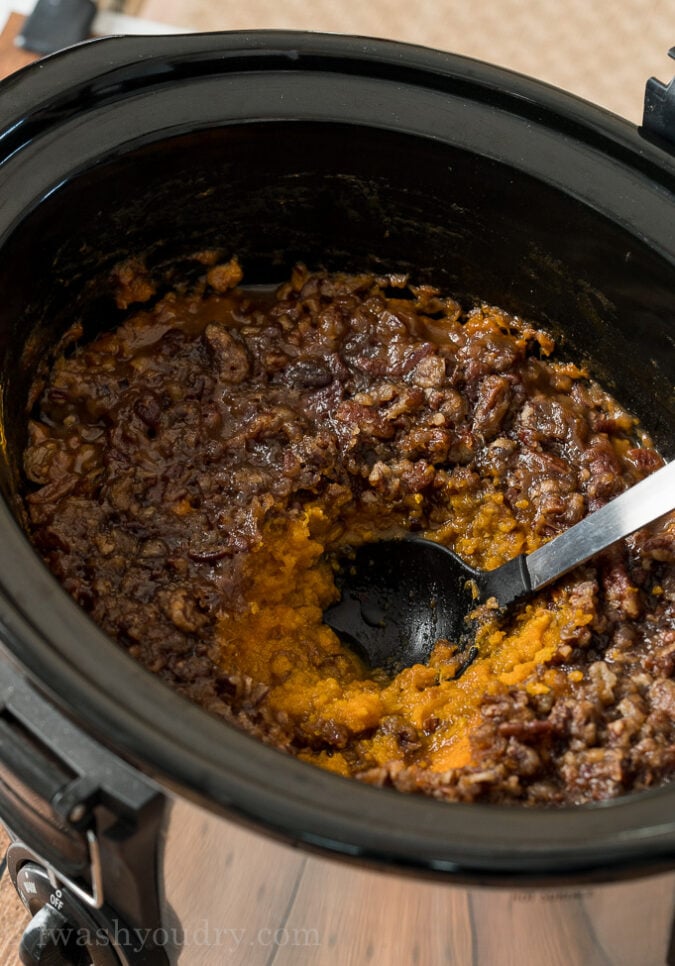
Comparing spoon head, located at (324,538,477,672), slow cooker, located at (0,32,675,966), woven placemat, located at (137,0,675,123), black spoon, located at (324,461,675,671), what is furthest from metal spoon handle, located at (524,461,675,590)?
woven placemat, located at (137,0,675,123)

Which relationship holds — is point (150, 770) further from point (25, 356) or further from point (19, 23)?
point (19, 23)

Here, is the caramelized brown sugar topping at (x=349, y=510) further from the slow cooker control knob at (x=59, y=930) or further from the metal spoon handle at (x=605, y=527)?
the slow cooker control knob at (x=59, y=930)

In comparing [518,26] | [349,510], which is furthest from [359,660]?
[518,26]

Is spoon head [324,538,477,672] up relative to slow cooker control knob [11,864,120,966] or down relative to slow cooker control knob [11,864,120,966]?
up

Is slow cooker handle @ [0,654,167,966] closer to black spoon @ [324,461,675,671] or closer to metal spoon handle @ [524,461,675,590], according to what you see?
black spoon @ [324,461,675,671]

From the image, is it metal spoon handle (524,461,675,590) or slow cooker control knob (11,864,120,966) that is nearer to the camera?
slow cooker control knob (11,864,120,966)

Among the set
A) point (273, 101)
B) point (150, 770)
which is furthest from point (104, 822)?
point (273, 101)

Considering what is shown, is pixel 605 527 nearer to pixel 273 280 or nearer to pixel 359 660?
pixel 359 660
